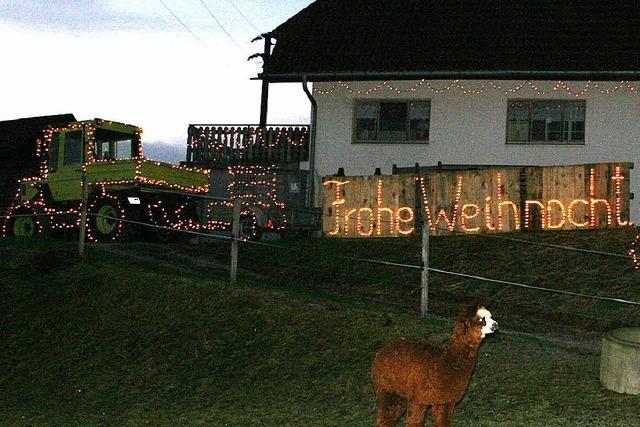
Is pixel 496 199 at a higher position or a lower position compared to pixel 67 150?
lower

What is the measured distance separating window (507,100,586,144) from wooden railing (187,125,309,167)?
240 inches

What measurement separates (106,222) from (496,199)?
362 inches

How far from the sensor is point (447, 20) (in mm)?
25922

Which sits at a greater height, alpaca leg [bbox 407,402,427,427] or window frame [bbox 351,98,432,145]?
window frame [bbox 351,98,432,145]

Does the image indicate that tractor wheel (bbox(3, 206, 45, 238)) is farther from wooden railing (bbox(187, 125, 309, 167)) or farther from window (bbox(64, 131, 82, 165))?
wooden railing (bbox(187, 125, 309, 167))

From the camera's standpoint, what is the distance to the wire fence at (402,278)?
13.8 metres

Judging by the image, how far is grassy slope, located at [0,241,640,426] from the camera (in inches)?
347

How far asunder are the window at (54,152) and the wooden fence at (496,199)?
7.33 metres

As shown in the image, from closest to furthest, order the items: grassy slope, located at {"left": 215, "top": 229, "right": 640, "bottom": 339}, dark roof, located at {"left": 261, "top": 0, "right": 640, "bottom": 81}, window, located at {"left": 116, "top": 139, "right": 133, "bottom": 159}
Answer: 1. grassy slope, located at {"left": 215, "top": 229, "right": 640, "bottom": 339}
2. window, located at {"left": 116, "top": 139, "right": 133, "bottom": 159}
3. dark roof, located at {"left": 261, "top": 0, "right": 640, "bottom": 81}

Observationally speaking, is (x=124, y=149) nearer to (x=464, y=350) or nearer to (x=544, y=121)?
(x=544, y=121)

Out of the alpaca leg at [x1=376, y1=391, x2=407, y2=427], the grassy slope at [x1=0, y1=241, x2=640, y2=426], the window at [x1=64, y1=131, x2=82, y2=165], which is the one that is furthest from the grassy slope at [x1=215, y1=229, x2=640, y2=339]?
the alpaca leg at [x1=376, y1=391, x2=407, y2=427]

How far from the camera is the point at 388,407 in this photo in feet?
23.6

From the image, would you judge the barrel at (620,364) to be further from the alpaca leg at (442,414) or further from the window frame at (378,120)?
the window frame at (378,120)

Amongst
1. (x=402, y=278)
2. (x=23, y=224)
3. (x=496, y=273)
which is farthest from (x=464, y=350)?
(x=23, y=224)
